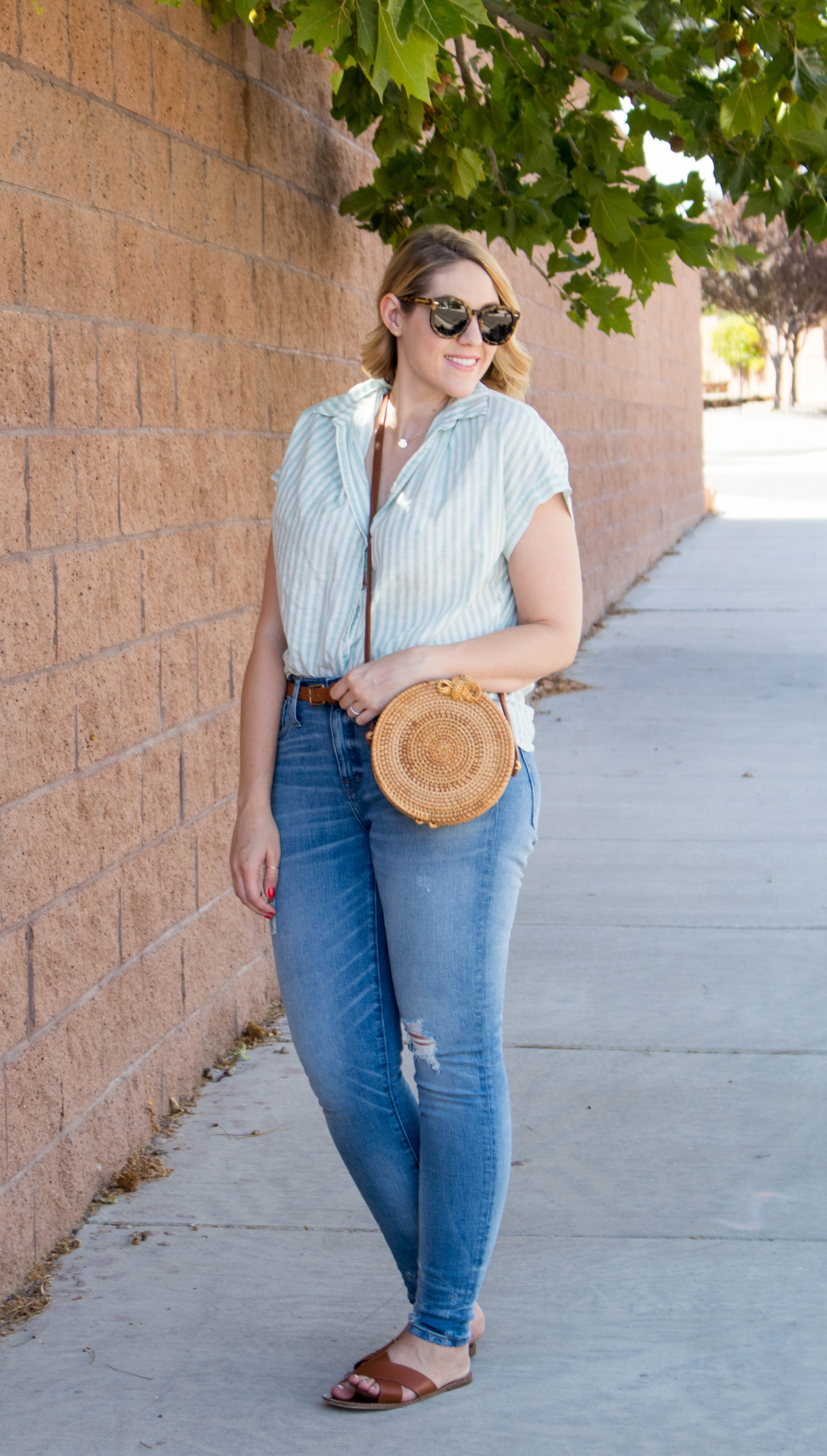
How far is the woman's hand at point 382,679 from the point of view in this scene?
2482mm

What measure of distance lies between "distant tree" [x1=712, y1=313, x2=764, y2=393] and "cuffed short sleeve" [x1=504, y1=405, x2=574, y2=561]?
85.5 meters

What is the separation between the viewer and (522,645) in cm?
255

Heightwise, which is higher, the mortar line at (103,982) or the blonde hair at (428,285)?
the blonde hair at (428,285)

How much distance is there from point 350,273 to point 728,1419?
3837mm

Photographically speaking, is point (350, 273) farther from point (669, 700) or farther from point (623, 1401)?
point (669, 700)

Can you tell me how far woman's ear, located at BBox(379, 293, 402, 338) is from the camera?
2703mm

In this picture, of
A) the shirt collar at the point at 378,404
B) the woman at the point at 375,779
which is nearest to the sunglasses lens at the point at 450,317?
the woman at the point at 375,779

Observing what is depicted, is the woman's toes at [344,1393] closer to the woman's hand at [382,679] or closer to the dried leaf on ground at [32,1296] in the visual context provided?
the dried leaf on ground at [32,1296]

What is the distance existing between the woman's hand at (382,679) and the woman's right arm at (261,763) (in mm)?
234

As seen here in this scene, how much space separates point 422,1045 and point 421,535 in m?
0.79

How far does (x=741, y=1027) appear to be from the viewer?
4.50m

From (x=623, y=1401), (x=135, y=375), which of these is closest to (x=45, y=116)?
(x=135, y=375)

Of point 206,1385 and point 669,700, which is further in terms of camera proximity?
point 669,700

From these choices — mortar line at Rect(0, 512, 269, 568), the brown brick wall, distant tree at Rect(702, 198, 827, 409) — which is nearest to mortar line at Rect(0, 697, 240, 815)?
the brown brick wall
